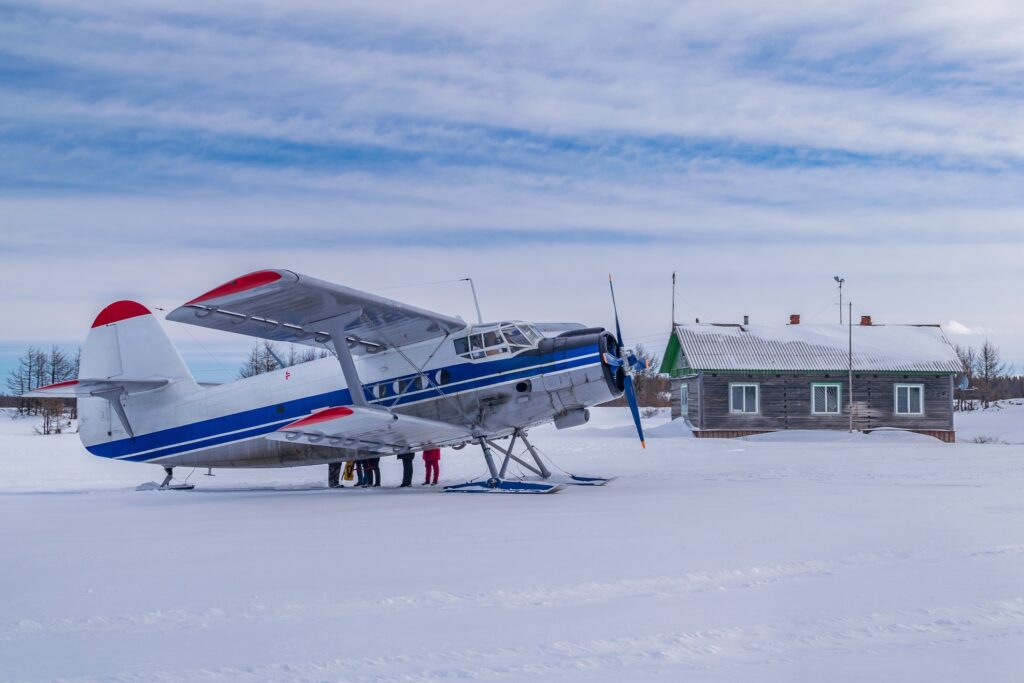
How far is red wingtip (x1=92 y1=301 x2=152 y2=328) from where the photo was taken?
17453mm

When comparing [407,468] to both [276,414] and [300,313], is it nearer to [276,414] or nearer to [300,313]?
[276,414]

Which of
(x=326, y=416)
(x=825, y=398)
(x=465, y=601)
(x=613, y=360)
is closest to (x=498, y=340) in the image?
(x=613, y=360)

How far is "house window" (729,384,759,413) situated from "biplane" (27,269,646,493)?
63.5 feet

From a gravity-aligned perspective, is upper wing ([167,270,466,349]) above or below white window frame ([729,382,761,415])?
above

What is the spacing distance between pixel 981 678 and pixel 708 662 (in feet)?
4.15

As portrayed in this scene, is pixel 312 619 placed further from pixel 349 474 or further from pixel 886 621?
pixel 349 474

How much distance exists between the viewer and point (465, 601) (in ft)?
19.3

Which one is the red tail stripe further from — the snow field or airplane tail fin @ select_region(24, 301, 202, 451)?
airplane tail fin @ select_region(24, 301, 202, 451)

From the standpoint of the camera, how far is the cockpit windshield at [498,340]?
48.1 ft

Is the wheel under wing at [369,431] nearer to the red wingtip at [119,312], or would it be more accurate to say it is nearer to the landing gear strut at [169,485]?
the landing gear strut at [169,485]

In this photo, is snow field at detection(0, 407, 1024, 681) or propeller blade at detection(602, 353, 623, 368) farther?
propeller blade at detection(602, 353, 623, 368)

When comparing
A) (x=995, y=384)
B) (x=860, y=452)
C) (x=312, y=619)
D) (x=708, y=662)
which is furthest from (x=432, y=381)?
(x=995, y=384)

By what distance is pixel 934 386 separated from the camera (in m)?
34.4

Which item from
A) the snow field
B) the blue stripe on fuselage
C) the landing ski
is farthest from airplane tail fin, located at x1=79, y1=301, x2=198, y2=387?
the landing ski
